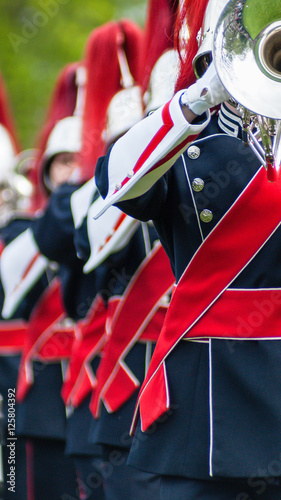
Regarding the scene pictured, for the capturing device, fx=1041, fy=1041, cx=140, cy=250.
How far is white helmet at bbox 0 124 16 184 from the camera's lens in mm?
5988

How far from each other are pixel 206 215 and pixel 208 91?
0.40 m

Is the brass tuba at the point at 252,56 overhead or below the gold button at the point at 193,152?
overhead

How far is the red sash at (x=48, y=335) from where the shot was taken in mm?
4664

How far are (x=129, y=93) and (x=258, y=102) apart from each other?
189 cm

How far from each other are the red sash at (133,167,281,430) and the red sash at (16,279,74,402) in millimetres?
2176

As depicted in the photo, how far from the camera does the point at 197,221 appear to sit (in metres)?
2.51

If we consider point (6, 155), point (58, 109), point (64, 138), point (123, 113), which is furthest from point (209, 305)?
point (6, 155)

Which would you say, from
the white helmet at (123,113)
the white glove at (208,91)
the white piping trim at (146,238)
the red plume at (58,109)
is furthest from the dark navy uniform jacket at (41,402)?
the white glove at (208,91)

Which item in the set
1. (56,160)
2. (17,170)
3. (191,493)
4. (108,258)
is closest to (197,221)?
(191,493)

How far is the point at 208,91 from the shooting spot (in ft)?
7.18

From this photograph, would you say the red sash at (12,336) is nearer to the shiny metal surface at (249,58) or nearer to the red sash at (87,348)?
the red sash at (87,348)

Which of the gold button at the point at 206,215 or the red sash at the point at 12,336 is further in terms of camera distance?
the red sash at the point at 12,336

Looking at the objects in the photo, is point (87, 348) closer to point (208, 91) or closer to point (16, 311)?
point (16, 311)

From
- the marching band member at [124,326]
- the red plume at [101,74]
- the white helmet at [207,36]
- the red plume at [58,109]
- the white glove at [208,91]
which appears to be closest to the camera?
the white glove at [208,91]
